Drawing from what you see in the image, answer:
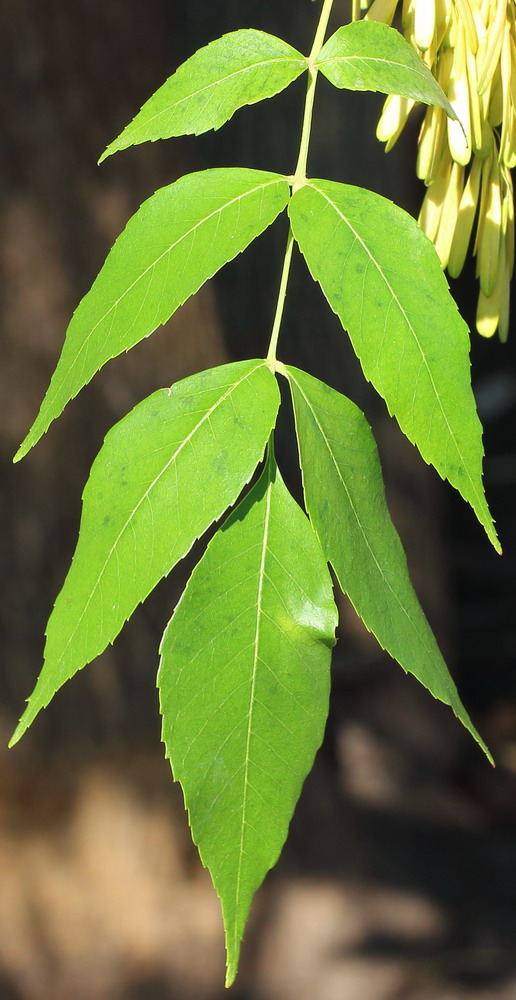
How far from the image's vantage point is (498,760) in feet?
13.7

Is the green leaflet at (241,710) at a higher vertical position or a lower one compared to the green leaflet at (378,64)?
lower

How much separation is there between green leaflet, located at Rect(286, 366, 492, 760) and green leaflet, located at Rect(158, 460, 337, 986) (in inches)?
0.8

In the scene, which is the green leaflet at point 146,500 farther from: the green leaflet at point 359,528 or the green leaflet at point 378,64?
the green leaflet at point 378,64

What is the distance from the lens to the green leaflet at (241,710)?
0.47m

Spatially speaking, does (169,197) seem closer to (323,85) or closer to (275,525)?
(275,525)

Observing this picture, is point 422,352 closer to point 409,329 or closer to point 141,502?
point 409,329

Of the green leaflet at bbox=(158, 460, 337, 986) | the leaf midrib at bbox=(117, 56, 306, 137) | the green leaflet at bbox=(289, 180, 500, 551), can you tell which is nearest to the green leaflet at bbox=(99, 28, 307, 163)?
the leaf midrib at bbox=(117, 56, 306, 137)

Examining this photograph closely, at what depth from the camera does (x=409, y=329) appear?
1.68 feet

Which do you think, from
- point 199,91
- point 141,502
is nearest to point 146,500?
point 141,502

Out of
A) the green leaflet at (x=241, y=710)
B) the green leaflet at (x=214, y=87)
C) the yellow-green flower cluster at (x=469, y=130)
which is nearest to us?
the green leaflet at (x=241, y=710)

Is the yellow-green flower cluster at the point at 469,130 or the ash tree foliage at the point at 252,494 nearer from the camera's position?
the ash tree foliage at the point at 252,494

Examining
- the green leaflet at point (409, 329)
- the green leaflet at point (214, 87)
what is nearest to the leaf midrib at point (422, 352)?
the green leaflet at point (409, 329)

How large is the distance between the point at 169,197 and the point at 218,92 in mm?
74

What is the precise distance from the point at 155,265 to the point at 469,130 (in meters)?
0.26
